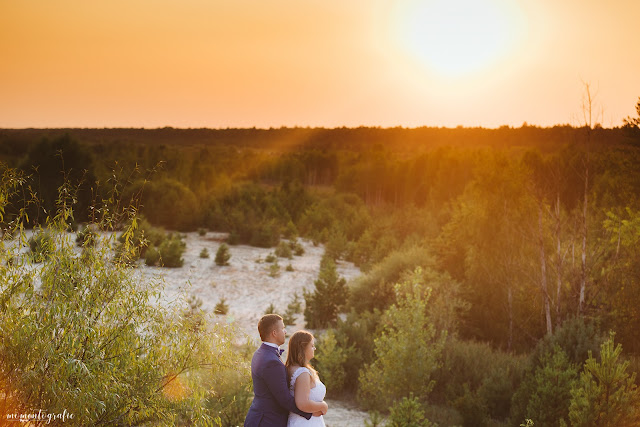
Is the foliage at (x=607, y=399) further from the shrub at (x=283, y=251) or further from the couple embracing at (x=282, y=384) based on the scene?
the shrub at (x=283, y=251)

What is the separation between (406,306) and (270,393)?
8774mm

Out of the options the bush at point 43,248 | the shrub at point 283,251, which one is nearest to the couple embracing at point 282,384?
the bush at point 43,248

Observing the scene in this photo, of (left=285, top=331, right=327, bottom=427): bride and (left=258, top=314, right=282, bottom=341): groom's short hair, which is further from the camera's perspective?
(left=258, top=314, right=282, bottom=341): groom's short hair

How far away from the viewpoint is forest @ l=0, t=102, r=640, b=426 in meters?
6.11

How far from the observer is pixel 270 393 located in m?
4.38

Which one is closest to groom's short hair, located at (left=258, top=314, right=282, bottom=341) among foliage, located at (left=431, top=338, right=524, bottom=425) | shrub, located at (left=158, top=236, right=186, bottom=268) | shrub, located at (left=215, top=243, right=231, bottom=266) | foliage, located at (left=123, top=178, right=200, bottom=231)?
foliage, located at (left=431, top=338, right=524, bottom=425)

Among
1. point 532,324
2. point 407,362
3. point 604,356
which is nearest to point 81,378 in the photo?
point 604,356

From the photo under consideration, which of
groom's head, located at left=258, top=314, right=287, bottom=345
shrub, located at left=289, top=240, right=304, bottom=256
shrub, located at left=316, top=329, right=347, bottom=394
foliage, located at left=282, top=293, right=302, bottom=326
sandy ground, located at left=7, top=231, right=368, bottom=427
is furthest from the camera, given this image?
shrub, located at left=289, top=240, right=304, bottom=256

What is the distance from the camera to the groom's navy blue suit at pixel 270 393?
428 centimetres

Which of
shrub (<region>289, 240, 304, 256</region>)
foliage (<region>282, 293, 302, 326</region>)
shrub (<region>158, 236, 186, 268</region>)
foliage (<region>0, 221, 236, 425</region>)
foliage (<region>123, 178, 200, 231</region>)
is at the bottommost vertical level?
foliage (<region>282, 293, 302, 326</region>)

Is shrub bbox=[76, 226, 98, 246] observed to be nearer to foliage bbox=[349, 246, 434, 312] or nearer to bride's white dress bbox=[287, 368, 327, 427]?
bride's white dress bbox=[287, 368, 327, 427]

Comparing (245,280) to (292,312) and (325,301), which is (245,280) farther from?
(325,301)

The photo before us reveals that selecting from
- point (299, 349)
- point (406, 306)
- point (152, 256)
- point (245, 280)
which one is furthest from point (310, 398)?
point (245, 280)

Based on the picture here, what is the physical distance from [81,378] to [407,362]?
822 centimetres
